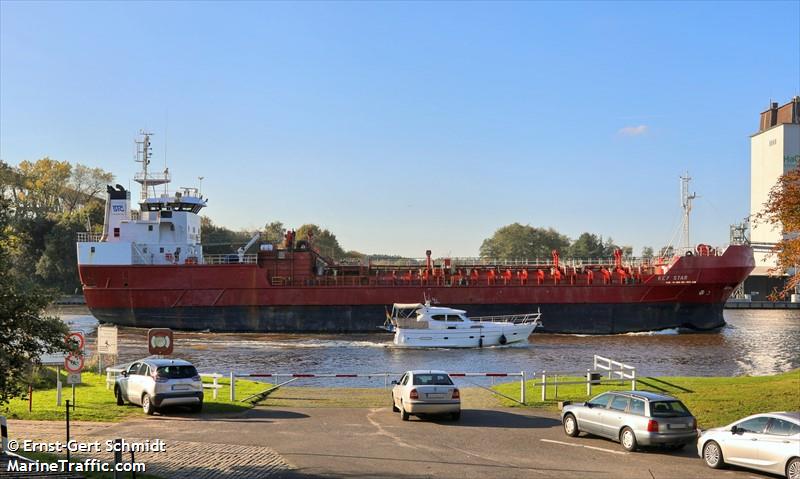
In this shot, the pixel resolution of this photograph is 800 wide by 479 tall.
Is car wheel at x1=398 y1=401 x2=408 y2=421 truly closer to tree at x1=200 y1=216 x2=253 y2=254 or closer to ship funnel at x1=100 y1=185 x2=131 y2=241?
ship funnel at x1=100 y1=185 x2=131 y2=241

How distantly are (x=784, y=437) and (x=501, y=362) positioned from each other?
84.5ft

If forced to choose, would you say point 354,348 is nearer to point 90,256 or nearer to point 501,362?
point 501,362

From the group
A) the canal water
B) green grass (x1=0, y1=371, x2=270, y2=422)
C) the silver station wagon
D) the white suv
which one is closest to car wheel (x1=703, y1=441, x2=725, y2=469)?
the silver station wagon

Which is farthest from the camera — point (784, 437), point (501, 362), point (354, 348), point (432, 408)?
point (354, 348)

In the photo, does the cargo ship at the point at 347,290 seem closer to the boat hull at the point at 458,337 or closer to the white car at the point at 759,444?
the boat hull at the point at 458,337

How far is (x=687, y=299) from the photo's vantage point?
52.9m

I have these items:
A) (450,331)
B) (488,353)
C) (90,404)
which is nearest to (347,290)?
(450,331)

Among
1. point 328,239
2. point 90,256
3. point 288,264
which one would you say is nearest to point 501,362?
point 288,264

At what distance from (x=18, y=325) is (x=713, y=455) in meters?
11.9

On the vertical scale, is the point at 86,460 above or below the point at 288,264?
below

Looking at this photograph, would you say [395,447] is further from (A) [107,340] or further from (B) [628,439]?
(A) [107,340]

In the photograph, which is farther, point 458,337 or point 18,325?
point 458,337

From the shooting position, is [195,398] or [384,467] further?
[195,398]

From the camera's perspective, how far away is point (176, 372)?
18.4m
